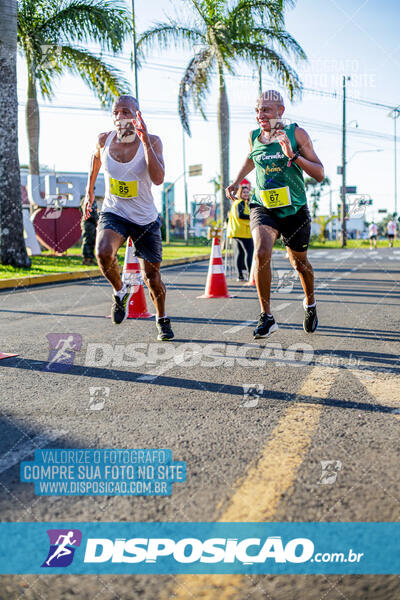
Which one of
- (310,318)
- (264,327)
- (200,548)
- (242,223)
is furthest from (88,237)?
(200,548)

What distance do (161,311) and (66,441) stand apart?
2.66m

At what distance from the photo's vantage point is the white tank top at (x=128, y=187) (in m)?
4.87

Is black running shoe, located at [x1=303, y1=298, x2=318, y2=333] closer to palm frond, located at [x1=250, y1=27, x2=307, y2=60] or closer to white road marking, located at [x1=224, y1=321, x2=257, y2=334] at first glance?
white road marking, located at [x1=224, y1=321, x2=257, y2=334]

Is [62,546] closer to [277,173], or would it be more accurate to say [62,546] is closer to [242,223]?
[277,173]

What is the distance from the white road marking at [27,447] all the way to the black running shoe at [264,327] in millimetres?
2130

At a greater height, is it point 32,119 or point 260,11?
point 260,11

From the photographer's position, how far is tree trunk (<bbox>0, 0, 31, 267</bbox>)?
12000 mm

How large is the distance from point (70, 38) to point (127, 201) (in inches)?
584

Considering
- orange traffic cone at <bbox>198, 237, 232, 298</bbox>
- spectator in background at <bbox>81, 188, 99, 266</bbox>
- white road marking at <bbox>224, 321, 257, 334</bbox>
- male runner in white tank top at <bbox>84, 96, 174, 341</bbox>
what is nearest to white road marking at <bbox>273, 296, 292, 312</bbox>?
orange traffic cone at <bbox>198, 237, 232, 298</bbox>

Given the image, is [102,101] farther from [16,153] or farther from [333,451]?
[333,451]

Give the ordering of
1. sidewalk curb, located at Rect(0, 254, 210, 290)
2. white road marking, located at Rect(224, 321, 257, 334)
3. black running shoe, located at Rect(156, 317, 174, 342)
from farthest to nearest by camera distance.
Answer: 1. sidewalk curb, located at Rect(0, 254, 210, 290)
2. white road marking, located at Rect(224, 321, 257, 334)
3. black running shoe, located at Rect(156, 317, 174, 342)

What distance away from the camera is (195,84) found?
21.6 meters

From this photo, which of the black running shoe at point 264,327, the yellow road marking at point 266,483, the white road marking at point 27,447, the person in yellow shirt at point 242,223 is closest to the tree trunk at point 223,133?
the person in yellow shirt at point 242,223

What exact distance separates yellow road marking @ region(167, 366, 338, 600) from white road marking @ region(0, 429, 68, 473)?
2.98 ft
